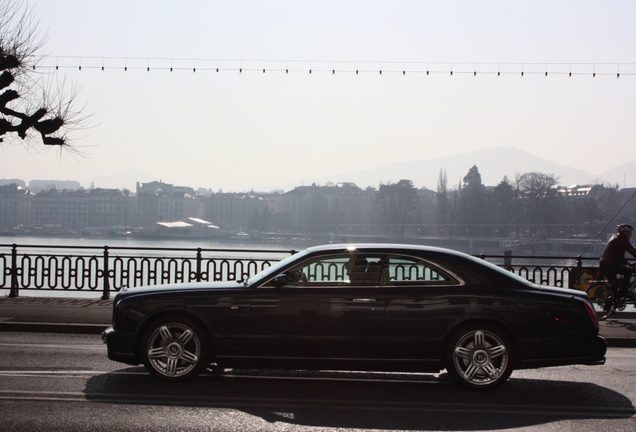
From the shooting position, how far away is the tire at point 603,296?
15.1m

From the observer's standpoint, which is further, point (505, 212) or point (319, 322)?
point (505, 212)

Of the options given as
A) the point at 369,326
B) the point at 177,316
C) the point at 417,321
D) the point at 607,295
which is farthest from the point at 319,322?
the point at 607,295

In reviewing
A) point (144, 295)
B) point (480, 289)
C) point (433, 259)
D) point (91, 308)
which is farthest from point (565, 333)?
point (91, 308)

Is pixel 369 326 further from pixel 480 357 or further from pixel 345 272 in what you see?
pixel 480 357

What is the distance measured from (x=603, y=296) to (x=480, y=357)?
28.1 feet

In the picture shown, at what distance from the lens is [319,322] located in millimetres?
7875

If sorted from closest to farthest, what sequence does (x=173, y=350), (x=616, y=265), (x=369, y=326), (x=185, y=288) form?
(x=369, y=326) < (x=173, y=350) < (x=185, y=288) < (x=616, y=265)

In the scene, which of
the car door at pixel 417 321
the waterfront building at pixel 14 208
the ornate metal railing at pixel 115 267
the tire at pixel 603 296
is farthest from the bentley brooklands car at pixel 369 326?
the waterfront building at pixel 14 208

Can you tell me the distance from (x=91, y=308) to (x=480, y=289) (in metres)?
9.11

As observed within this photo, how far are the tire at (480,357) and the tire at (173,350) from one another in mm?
2630

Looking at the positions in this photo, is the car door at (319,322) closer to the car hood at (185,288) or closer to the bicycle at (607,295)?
the car hood at (185,288)

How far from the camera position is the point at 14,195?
101688 millimetres

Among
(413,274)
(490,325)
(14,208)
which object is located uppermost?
(14,208)

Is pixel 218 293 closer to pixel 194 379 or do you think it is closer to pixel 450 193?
pixel 194 379
